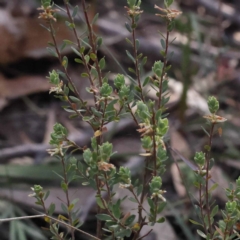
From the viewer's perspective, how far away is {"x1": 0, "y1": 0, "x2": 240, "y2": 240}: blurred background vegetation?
174 cm

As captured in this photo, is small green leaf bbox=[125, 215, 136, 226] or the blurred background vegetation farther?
the blurred background vegetation

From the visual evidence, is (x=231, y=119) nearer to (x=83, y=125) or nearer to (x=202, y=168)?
(x=83, y=125)

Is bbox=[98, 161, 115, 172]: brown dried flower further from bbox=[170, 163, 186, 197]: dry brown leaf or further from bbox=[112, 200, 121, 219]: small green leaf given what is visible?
bbox=[170, 163, 186, 197]: dry brown leaf

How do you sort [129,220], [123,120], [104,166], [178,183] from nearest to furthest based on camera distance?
[104,166], [129,220], [178,183], [123,120]

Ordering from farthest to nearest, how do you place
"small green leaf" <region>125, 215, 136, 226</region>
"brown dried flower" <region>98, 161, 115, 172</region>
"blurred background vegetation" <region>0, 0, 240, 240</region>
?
1. "blurred background vegetation" <region>0, 0, 240, 240</region>
2. "small green leaf" <region>125, 215, 136, 226</region>
3. "brown dried flower" <region>98, 161, 115, 172</region>

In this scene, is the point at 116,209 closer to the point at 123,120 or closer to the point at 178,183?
the point at 178,183

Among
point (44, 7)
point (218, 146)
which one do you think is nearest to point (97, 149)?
point (44, 7)

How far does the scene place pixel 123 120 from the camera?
212 cm

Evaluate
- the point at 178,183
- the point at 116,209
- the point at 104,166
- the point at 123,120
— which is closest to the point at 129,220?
the point at 116,209

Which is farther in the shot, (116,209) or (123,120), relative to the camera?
(123,120)

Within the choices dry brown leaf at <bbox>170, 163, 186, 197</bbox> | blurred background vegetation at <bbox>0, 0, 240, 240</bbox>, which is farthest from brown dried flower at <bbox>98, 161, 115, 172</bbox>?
dry brown leaf at <bbox>170, 163, 186, 197</bbox>

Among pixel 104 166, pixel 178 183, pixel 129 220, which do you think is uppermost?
pixel 104 166

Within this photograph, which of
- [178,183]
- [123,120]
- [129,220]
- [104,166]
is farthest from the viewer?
[123,120]

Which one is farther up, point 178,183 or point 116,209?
point 116,209
